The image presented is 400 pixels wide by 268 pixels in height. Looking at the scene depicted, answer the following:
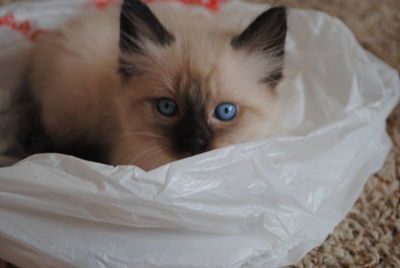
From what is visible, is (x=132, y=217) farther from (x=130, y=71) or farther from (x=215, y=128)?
(x=130, y=71)

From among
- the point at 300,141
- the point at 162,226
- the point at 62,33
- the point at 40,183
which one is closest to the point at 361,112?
the point at 300,141

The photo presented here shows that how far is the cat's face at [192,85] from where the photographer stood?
1.20m

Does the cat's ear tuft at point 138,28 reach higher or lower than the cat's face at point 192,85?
higher

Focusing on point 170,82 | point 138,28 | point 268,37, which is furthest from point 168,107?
point 268,37

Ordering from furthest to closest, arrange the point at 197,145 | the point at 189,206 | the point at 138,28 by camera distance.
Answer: the point at 138,28 < the point at 197,145 < the point at 189,206

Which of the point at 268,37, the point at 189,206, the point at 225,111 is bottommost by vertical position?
the point at 189,206

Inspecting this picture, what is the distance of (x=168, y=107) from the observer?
1256 mm

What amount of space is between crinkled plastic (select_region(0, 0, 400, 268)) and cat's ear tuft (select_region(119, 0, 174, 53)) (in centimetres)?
43

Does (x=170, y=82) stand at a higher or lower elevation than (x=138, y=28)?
lower

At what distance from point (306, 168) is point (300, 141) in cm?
8

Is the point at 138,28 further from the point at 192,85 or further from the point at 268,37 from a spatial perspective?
the point at 268,37

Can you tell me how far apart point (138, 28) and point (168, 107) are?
268mm

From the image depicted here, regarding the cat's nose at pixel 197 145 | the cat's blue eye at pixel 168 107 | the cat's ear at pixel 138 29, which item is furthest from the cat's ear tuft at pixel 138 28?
the cat's nose at pixel 197 145

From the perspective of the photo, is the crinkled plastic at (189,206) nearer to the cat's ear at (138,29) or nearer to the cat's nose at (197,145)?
the cat's nose at (197,145)
